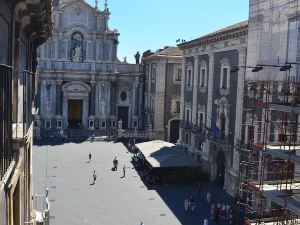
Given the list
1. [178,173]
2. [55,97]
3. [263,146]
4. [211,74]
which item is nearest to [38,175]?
[178,173]

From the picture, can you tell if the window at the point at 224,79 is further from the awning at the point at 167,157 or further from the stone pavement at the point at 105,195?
the stone pavement at the point at 105,195

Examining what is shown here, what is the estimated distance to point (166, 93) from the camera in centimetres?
4644

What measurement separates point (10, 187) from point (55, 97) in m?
43.3

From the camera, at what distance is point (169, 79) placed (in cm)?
4634

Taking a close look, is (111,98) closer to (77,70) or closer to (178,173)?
(77,70)

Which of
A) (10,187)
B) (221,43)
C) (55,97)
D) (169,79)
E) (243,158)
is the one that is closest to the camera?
(10,187)

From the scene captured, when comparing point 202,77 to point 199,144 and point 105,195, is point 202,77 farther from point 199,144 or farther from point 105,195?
point 105,195

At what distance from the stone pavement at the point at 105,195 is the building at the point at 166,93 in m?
9.16

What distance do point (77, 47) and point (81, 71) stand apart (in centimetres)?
272

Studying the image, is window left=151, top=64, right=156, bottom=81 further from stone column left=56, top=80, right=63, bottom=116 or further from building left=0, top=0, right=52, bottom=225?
building left=0, top=0, right=52, bottom=225

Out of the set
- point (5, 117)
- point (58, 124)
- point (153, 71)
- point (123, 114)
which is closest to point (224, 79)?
point (153, 71)

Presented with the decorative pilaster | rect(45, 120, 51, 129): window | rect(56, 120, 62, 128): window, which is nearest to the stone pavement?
the decorative pilaster

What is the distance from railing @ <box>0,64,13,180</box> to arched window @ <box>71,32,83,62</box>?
44363mm

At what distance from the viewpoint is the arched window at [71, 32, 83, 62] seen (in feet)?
162
